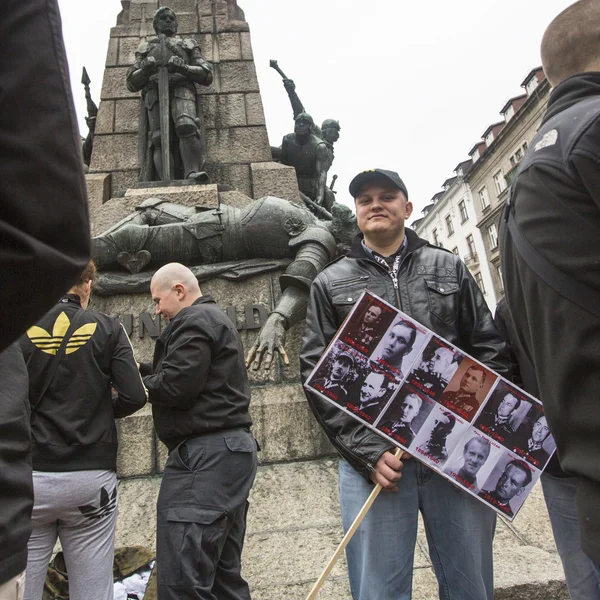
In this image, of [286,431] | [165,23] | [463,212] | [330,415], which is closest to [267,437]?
[286,431]

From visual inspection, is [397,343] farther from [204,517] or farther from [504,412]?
[204,517]

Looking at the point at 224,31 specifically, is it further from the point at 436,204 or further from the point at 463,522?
the point at 436,204

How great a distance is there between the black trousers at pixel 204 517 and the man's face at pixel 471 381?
38.6 inches

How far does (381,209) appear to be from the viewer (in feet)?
7.11

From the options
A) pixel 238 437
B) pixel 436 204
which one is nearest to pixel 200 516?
pixel 238 437

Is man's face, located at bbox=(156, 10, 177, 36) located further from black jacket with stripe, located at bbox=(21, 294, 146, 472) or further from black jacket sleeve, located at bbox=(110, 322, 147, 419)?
black jacket sleeve, located at bbox=(110, 322, 147, 419)

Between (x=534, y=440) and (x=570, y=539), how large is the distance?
13.2 inches

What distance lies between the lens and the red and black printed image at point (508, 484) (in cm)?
172

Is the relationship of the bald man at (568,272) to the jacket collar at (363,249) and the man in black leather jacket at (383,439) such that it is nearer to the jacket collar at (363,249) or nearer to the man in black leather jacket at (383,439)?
the man in black leather jacket at (383,439)

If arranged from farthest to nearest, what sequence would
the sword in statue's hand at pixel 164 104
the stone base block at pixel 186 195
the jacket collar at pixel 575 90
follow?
1. the sword in statue's hand at pixel 164 104
2. the stone base block at pixel 186 195
3. the jacket collar at pixel 575 90

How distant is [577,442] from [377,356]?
853 mm

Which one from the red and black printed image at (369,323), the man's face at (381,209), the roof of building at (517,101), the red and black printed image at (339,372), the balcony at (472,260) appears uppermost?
the roof of building at (517,101)

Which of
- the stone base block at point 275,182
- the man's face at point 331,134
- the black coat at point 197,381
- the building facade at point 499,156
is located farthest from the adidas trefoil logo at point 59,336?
the building facade at point 499,156

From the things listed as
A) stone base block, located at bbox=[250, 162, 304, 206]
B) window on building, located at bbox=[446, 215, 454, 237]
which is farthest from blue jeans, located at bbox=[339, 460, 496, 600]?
window on building, located at bbox=[446, 215, 454, 237]
